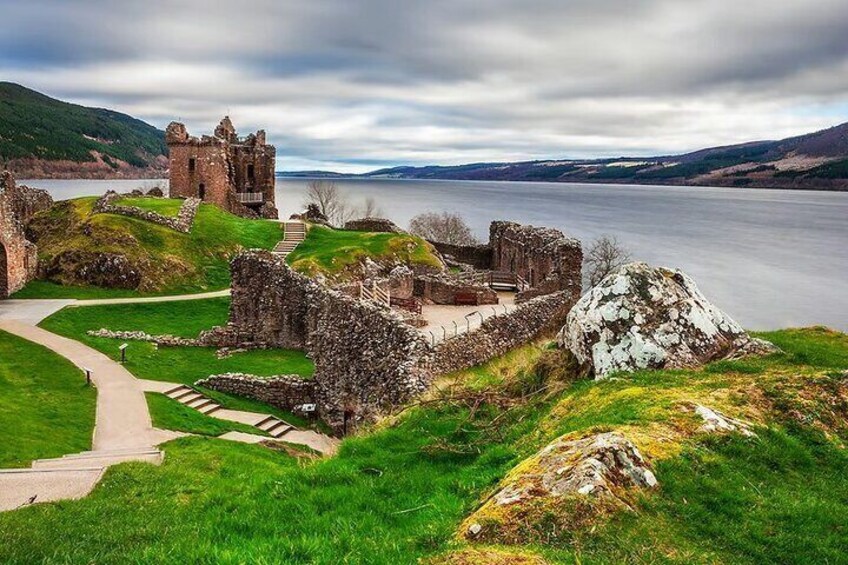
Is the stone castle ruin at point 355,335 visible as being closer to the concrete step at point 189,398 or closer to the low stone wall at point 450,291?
the low stone wall at point 450,291

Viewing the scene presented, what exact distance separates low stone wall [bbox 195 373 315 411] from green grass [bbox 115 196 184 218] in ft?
86.0

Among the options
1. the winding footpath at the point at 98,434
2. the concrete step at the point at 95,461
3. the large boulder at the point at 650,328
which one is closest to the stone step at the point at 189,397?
the winding footpath at the point at 98,434

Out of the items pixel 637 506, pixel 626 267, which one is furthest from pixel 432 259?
pixel 637 506

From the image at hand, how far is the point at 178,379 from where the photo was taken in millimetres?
25484

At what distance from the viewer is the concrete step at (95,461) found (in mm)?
14750

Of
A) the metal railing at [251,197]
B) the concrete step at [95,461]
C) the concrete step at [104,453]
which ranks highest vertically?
the metal railing at [251,197]

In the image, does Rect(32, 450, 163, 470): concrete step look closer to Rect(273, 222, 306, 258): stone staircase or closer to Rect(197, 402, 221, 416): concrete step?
Rect(197, 402, 221, 416): concrete step

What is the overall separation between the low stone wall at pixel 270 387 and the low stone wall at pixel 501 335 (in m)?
6.94

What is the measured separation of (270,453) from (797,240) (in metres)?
140

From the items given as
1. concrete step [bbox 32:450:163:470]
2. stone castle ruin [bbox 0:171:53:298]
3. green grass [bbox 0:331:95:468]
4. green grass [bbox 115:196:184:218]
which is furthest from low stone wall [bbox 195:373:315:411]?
green grass [bbox 115:196:184:218]

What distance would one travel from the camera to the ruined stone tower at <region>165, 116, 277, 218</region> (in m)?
62.6

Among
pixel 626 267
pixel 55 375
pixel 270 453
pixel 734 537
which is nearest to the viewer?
pixel 734 537

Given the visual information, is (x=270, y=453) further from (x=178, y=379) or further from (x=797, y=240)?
(x=797, y=240)

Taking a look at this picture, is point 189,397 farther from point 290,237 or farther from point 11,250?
point 290,237
